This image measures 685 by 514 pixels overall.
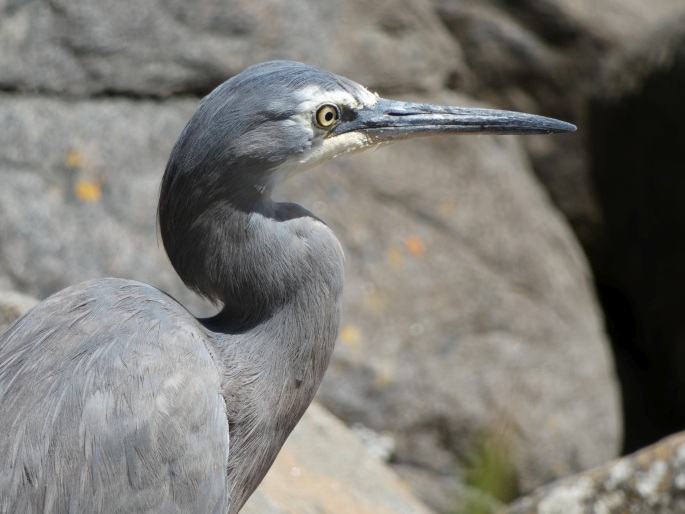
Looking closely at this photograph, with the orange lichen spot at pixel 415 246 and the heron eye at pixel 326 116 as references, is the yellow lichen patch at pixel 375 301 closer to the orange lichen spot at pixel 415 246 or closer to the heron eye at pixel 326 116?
the orange lichen spot at pixel 415 246

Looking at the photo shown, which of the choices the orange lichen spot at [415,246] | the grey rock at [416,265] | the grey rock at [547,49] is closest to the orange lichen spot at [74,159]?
the grey rock at [416,265]

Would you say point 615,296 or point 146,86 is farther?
point 615,296

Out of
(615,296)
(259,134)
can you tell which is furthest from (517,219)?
(259,134)

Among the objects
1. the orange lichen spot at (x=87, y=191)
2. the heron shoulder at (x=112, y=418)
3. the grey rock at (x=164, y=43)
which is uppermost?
the heron shoulder at (x=112, y=418)

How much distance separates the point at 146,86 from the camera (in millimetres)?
4777

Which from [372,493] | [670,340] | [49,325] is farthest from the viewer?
[670,340]

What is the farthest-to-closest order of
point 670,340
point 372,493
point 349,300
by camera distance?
point 670,340 → point 349,300 → point 372,493

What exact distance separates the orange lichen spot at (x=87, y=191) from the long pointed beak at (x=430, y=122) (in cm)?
213

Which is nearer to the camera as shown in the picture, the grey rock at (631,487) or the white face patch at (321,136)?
the white face patch at (321,136)

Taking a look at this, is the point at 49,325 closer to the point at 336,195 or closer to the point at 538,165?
the point at 336,195

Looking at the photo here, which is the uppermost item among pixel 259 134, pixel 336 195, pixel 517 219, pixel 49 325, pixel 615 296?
pixel 259 134

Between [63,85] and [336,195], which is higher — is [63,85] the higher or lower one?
the higher one

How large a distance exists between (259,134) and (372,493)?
1.73 m

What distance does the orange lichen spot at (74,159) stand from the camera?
4.54 metres
